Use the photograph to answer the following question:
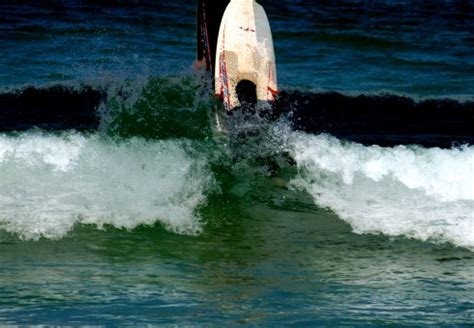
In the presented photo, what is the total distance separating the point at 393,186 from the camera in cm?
833

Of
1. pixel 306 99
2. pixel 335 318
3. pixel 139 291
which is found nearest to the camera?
pixel 335 318

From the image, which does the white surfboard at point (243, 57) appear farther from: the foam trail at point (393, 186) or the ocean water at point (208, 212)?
the foam trail at point (393, 186)

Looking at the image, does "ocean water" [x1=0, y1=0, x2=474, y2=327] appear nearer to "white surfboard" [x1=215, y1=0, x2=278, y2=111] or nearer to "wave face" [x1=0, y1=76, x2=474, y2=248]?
"wave face" [x1=0, y1=76, x2=474, y2=248]

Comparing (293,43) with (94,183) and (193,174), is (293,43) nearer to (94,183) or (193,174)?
(193,174)

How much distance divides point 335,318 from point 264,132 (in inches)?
132

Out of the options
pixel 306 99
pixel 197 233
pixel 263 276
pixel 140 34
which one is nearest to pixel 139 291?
pixel 263 276

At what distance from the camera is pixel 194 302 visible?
5.86 meters

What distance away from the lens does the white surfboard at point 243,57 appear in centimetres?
900

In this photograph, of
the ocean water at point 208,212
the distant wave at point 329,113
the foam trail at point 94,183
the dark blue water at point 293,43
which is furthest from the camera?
the dark blue water at point 293,43

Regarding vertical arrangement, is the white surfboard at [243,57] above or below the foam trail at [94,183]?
above

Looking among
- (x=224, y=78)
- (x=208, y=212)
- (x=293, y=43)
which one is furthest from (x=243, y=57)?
(x=293, y=43)

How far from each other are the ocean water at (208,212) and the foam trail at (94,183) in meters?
0.02

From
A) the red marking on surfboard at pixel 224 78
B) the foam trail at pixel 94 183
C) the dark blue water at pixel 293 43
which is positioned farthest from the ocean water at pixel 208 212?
the red marking on surfboard at pixel 224 78

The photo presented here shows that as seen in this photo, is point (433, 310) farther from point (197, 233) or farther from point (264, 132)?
point (264, 132)
